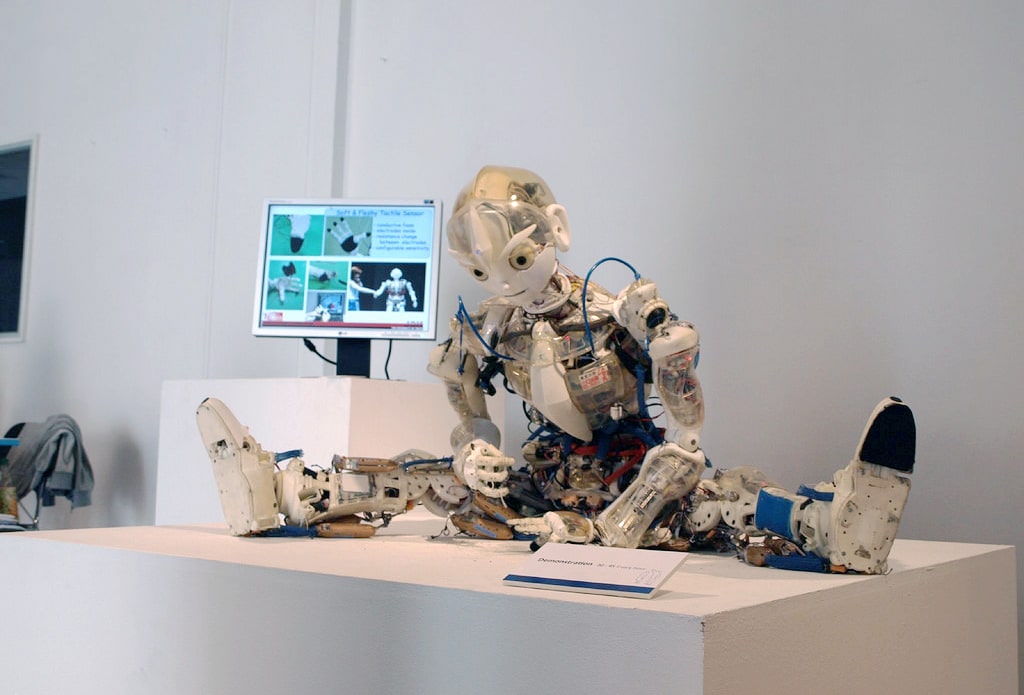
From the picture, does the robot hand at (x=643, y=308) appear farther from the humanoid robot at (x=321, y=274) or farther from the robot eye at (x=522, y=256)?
the humanoid robot at (x=321, y=274)

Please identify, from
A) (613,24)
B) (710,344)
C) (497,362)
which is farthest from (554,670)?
(613,24)

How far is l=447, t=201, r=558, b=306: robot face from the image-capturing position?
5.13ft

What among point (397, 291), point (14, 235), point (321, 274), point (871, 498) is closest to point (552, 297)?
point (871, 498)

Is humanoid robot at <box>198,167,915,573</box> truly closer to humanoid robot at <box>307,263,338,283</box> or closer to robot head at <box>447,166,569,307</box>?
robot head at <box>447,166,569,307</box>

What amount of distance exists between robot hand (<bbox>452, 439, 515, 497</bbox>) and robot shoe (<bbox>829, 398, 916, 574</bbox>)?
0.54 m

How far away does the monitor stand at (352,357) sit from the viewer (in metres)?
2.46

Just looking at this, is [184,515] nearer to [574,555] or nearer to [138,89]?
[574,555]

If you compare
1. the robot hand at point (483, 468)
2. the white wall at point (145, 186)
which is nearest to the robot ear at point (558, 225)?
the robot hand at point (483, 468)

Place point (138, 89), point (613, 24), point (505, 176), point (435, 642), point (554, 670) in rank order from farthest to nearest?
point (138, 89) → point (613, 24) → point (505, 176) → point (435, 642) → point (554, 670)

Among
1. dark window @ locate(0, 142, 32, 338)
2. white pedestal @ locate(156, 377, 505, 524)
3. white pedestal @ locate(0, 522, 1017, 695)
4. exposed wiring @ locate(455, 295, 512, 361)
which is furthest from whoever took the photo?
dark window @ locate(0, 142, 32, 338)

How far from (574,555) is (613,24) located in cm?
175

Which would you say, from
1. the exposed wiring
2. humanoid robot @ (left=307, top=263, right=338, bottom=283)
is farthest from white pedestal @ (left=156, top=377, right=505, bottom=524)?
the exposed wiring

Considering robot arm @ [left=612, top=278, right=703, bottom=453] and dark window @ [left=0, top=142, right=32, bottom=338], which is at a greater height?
dark window @ [left=0, top=142, right=32, bottom=338]

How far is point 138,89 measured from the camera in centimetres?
365
